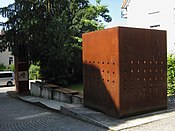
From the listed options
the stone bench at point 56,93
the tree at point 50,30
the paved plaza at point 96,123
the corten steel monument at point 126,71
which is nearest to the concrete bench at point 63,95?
the stone bench at point 56,93

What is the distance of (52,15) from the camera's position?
20109 mm

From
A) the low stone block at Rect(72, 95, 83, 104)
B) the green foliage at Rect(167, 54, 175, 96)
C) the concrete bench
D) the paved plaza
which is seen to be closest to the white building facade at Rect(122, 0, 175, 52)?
the green foliage at Rect(167, 54, 175, 96)

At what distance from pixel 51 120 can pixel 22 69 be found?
13.3 m

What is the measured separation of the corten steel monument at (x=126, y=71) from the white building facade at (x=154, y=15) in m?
10.7

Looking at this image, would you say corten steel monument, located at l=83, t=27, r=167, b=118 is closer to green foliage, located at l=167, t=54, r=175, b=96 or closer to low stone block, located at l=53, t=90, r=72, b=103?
green foliage, located at l=167, t=54, r=175, b=96

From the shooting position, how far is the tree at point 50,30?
18.3 meters

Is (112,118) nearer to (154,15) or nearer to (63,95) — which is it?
(63,95)

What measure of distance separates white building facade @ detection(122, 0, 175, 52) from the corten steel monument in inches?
423

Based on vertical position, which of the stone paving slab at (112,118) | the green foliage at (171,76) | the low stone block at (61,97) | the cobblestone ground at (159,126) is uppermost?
the green foliage at (171,76)

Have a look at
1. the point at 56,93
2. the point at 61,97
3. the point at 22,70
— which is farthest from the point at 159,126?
the point at 22,70

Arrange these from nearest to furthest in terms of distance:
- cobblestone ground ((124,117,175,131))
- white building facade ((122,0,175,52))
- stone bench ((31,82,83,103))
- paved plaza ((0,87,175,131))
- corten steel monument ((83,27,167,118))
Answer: cobblestone ground ((124,117,175,131)) < paved plaza ((0,87,175,131)) < corten steel monument ((83,27,167,118)) < stone bench ((31,82,83,103)) < white building facade ((122,0,175,52))

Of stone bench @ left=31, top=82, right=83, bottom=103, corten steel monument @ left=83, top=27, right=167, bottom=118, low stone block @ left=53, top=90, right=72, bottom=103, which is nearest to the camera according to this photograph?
corten steel monument @ left=83, top=27, right=167, bottom=118

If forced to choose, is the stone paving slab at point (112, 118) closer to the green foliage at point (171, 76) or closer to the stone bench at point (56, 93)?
the green foliage at point (171, 76)

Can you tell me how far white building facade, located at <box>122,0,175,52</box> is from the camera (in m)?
19.6
